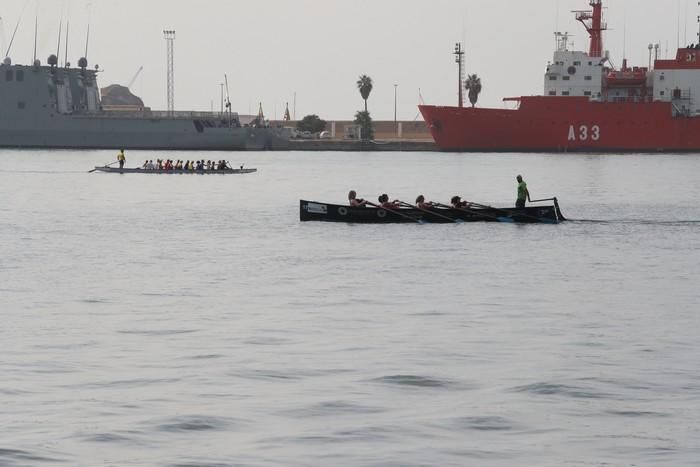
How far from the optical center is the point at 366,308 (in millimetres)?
26859

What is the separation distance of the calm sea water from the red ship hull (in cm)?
8649

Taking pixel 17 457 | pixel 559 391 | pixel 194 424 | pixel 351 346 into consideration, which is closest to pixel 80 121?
pixel 351 346

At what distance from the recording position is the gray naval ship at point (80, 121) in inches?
5955

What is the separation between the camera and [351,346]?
2202cm

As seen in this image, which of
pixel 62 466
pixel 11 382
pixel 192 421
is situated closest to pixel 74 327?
pixel 11 382

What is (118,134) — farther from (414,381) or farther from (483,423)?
(483,423)

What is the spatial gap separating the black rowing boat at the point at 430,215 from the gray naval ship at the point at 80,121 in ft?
352

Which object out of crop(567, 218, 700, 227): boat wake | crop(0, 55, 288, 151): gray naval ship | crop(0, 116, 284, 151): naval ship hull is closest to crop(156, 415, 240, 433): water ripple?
crop(567, 218, 700, 227): boat wake

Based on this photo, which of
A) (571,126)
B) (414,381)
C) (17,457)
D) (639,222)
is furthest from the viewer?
(571,126)

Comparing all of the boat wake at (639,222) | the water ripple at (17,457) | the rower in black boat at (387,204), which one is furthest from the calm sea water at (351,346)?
the boat wake at (639,222)

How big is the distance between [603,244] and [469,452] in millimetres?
28904

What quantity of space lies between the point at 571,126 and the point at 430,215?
89878 mm

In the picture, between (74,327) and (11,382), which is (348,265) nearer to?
(74,327)

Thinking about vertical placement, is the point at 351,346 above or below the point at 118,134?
below
